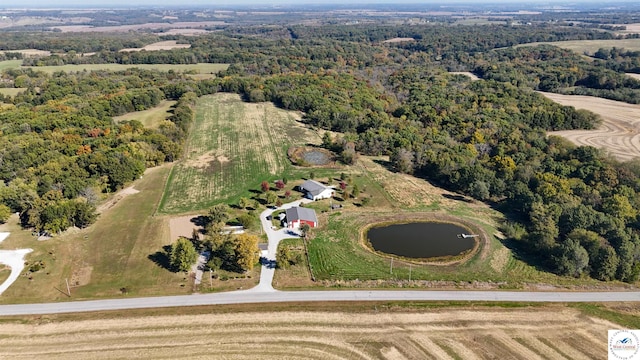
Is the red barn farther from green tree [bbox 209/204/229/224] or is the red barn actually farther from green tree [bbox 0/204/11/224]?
green tree [bbox 0/204/11/224]

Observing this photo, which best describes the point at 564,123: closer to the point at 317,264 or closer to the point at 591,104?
the point at 591,104

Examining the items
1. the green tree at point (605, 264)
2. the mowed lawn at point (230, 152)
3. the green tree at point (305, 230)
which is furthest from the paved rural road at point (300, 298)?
the mowed lawn at point (230, 152)

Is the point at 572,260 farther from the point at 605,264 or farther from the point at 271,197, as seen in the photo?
the point at 271,197

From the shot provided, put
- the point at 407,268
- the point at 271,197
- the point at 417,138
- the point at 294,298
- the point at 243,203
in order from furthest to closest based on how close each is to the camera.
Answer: the point at 417,138, the point at 271,197, the point at 243,203, the point at 407,268, the point at 294,298

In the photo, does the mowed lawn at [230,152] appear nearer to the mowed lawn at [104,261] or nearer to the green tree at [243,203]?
the green tree at [243,203]

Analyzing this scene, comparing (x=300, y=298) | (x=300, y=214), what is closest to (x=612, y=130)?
(x=300, y=214)

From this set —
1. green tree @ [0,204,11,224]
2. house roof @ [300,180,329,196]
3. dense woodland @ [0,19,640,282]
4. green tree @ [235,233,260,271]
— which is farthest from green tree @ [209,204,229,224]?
green tree @ [0,204,11,224]

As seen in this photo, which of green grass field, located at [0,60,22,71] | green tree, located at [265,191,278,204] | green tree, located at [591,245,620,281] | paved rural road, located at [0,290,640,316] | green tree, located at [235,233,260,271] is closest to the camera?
paved rural road, located at [0,290,640,316]
